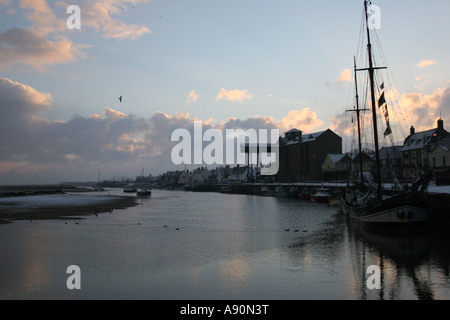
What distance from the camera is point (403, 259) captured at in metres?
21.8

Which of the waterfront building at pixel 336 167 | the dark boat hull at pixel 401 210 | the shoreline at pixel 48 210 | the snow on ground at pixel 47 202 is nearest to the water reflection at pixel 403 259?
the dark boat hull at pixel 401 210

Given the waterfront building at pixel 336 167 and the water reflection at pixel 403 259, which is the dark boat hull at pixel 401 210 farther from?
the waterfront building at pixel 336 167

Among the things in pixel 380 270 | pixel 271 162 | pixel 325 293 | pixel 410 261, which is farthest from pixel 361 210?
pixel 271 162

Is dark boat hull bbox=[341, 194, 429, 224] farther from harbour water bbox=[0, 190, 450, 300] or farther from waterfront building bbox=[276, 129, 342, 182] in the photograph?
waterfront building bbox=[276, 129, 342, 182]

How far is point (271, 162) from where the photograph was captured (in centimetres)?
14638

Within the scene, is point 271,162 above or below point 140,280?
above

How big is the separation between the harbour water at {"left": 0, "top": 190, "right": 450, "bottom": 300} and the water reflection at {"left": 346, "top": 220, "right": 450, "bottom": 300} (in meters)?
0.06

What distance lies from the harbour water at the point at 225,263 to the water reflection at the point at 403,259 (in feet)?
0.19

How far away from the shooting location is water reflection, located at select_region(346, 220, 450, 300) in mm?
15914

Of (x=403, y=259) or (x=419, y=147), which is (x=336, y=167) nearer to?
(x=419, y=147)

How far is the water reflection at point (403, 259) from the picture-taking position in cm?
1591
